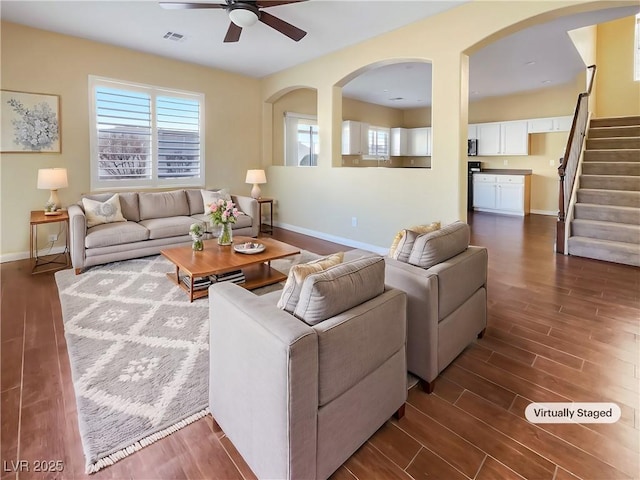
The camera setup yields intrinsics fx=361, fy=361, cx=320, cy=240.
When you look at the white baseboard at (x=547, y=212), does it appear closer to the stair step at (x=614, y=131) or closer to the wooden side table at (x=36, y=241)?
the stair step at (x=614, y=131)

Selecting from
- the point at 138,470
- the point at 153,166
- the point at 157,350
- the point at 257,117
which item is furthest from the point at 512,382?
the point at 257,117

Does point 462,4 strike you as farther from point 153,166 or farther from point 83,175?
point 83,175

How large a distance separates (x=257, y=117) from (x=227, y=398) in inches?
252

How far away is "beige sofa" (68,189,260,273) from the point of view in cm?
418

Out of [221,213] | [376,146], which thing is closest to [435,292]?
[221,213]

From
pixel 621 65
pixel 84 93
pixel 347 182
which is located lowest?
pixel 347 182

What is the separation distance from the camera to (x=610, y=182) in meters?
5.30

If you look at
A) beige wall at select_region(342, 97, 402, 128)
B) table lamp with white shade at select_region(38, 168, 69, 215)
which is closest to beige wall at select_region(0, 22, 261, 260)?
table lamp with white shade at select_region(38, 168, 69, 215)

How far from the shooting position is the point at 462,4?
3.86 metres

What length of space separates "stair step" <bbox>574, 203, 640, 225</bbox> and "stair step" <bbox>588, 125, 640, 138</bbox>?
6.77 ft

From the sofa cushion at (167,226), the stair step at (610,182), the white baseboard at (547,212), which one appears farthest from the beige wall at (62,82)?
the white baseboard at (547,212)

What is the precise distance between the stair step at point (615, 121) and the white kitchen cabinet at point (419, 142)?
13.2ft

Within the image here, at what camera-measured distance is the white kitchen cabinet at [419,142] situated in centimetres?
1031

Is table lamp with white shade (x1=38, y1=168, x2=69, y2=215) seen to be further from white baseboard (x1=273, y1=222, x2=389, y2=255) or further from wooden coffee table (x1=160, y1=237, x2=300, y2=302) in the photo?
white baseboard (x1=273, y1=222, x2=389, y2=255)
